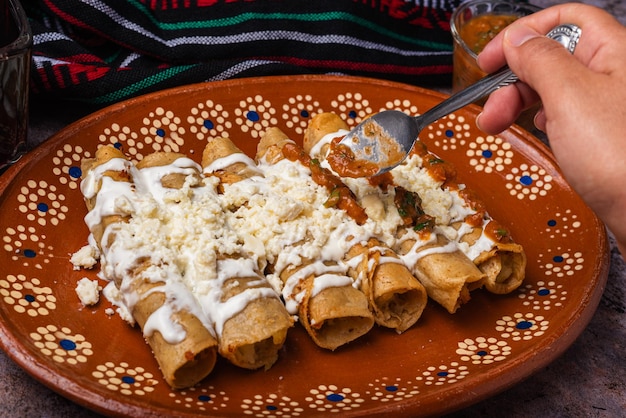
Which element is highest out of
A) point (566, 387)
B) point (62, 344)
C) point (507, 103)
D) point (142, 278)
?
point (507, 103)

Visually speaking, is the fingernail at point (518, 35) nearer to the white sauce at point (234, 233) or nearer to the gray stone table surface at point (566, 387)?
the white sauce at point (234, 233)

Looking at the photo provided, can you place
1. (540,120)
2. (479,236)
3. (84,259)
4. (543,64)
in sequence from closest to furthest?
1. (543,64)
2. (84,259)
3. (479,236)
4. (540,120)

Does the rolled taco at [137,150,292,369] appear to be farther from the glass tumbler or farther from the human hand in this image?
the human hand

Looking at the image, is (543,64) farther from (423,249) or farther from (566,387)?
(566,387)

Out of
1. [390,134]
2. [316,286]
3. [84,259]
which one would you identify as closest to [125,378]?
[84,259]

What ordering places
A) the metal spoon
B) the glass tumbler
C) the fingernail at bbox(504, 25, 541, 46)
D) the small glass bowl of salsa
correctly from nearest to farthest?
the fingernail at bbox(504, 25, 541, 46) → the metal spoon → the glass tumbler → the small glass bowl of salsa

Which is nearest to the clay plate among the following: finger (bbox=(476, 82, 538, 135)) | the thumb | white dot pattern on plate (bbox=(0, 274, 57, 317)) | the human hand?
white dot pattern on plate (bbox=(0, 274, 57, 317))

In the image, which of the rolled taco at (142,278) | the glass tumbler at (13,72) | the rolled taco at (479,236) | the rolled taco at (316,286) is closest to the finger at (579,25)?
the rolled taco at (479,236)
